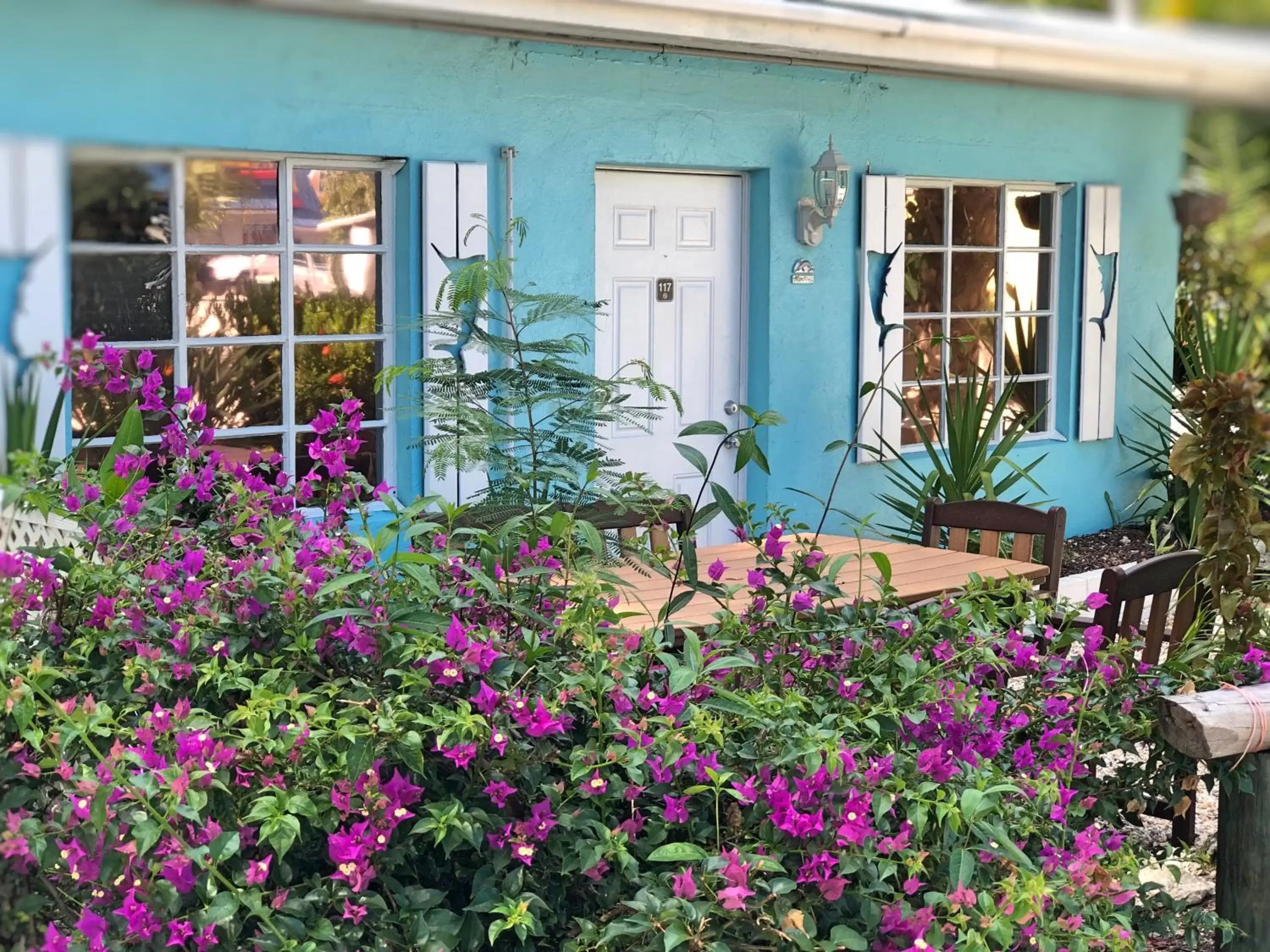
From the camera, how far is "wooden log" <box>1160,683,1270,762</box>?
235 cm

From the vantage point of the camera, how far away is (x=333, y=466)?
7.57 feet

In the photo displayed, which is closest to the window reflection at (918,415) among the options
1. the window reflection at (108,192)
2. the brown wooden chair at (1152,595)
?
the brown wooden chair at (1152,595)

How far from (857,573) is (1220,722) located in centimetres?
147

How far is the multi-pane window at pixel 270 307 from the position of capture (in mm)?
4953

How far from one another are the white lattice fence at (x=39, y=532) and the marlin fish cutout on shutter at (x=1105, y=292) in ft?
20.1

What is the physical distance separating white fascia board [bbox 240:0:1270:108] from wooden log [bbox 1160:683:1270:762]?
177 cm

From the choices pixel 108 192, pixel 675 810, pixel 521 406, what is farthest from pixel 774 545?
pixel 521 406

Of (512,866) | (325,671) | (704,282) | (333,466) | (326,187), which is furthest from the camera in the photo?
(704,282)

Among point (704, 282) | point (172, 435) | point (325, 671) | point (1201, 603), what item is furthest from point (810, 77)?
point (325, 671)

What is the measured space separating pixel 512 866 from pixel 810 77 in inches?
206

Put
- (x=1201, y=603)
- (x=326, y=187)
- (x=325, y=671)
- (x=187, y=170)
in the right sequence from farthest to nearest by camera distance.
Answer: (x=326, y=187)
(x=1201, y=603)
(x=325, y=671)
(x=187, y=170)

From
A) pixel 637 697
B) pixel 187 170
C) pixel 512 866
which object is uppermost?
pixel 187 170

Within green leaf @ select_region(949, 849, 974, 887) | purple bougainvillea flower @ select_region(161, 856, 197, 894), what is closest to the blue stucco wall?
green leaf @ select_region(949, 849, 974, 887)

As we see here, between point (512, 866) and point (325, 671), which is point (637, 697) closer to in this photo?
point (512, 866)
